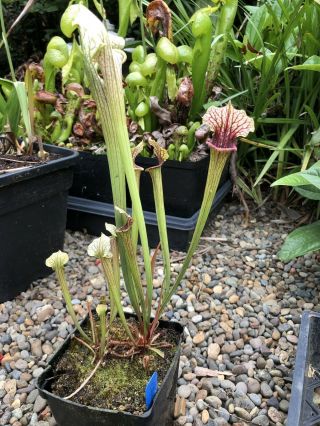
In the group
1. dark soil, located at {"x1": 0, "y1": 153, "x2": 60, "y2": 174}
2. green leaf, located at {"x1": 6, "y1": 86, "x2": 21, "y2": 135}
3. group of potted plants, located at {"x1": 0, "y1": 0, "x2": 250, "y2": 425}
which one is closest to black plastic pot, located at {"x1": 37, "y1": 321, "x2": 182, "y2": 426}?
group of potted plants, located at {"x1": 0, "y1": 0, "x2": 250, "y2": 425}

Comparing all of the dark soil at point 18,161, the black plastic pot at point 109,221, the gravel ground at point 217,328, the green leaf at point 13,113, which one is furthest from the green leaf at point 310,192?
the green leaf at point 13,113

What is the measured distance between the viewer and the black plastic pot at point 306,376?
0.67 meters

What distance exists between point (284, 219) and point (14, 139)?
1.12 meters

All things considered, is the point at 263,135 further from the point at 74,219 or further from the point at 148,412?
the point at 148,412

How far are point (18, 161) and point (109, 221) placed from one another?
0.45 meters

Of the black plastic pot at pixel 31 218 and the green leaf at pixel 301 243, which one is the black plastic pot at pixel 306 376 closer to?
the green leaf at pixel 301 243

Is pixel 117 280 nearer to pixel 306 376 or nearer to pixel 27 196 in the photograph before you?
pixel 306 376

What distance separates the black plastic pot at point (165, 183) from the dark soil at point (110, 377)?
70cm

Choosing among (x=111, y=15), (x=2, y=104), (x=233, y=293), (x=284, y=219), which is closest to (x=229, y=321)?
(x=233, y=293)

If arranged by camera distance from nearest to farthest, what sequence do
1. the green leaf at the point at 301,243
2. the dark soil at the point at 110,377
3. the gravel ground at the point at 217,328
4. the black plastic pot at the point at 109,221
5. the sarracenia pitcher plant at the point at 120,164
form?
the sarracenia pitcher plant at the point at 120,164
the dark soil at the point at 110,377
the gravel ground at the point at 217,328
the green leaf at the point at 301,243
the black plastic pot at the point at 109,221

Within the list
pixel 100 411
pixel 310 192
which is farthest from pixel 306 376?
pixel 310 192

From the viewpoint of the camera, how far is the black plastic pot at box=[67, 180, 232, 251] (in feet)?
4.81

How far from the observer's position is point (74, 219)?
1628 millimetres

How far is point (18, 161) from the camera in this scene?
1232 mm
